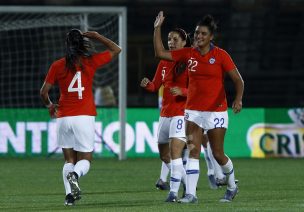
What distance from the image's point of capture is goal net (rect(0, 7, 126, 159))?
74.7 ft

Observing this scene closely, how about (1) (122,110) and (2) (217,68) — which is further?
(1) (122,110)

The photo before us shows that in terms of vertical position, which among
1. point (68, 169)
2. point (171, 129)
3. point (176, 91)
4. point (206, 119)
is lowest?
point (68, 169)

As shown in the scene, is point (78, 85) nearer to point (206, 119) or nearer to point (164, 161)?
point (206, 119)

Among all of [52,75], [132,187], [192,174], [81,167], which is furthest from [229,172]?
[132,187]

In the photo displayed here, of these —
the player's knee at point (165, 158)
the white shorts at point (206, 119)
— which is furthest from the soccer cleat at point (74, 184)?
the player's knee at point (165, 158)

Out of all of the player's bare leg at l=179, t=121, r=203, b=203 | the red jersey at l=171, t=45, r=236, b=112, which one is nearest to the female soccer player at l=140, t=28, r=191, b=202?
the player's bare leg at l=179, t=121, r=203, b=203

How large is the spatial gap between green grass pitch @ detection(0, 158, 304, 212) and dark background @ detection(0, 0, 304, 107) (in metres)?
8.07

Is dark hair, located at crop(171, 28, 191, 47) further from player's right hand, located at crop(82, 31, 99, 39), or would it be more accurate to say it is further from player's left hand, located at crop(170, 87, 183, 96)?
player's right hand, located at crop(82, 31, 99, 39)

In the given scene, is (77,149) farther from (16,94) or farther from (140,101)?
(140,101)

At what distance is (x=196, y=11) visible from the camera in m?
31.3

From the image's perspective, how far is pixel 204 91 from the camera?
11.7 m

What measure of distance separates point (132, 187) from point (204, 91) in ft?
11.7

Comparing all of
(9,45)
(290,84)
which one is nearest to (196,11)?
(290,84)

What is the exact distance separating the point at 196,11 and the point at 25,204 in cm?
1986
